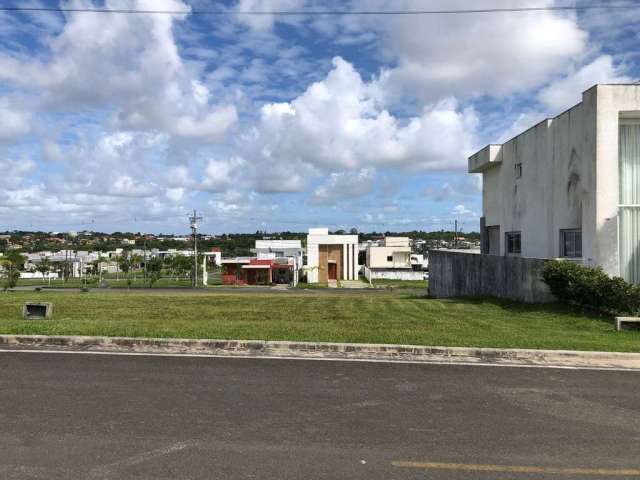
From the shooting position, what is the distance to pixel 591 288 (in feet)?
46.4

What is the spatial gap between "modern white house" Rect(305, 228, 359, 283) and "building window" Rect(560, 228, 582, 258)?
62.0m

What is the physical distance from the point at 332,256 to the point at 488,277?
204ft

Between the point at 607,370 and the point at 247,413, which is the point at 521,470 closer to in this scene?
the point at 247,413

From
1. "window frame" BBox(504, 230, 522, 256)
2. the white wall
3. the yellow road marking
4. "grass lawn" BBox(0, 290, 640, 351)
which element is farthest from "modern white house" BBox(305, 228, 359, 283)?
the yellow road marking

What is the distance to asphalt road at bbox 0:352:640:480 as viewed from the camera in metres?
4.95

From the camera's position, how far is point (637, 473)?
4.82 metres

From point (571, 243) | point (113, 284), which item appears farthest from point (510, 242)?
point (113, 284)

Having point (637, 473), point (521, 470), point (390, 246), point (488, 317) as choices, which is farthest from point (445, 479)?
point (390, 246)

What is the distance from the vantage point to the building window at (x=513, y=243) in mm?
22984

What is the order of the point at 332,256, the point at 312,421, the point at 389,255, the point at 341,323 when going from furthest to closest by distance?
the point at 389,255, the point at 332,256, the point at 341,323, the point at 312,421

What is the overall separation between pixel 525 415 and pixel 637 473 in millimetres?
1678

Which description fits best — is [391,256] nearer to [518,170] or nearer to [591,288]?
[518,170]

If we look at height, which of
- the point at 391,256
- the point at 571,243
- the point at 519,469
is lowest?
the point at 519,469

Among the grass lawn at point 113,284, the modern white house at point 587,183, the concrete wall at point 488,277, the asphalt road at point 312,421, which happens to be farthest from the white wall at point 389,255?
the asphalt road at point 312,421
